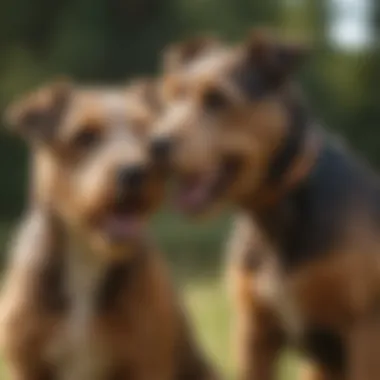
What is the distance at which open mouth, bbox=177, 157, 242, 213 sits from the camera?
327 cm

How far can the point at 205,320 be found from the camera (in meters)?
5.18

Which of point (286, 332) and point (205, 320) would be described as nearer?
point (286, 332)

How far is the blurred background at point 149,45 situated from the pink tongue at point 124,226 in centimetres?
502

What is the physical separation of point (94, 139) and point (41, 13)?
20.0 feet

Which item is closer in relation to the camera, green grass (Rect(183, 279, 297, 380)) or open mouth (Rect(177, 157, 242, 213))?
open mouth (Rect(177, 157, 242, 213))

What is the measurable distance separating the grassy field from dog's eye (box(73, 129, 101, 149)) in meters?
1.13

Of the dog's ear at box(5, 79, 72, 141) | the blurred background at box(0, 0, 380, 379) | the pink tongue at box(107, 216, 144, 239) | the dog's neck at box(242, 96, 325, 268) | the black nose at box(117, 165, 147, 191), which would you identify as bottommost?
the pink tongue at box(107, 216, 144, 239)

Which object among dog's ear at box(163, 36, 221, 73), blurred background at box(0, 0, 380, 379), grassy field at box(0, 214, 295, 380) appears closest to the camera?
dog's ear at box(163, 36, 221, 73)

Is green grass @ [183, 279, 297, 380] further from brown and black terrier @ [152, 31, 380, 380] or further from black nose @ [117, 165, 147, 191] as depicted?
black nose @ [117, 165, 147, 191]

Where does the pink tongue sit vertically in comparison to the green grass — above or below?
below

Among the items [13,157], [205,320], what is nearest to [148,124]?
[205,320]

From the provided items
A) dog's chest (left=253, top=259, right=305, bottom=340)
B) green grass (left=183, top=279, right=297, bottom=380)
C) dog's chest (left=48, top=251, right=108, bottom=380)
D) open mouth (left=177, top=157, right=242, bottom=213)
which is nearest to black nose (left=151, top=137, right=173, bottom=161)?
open mouth (left=177, top=157, right=242, bottom=213)

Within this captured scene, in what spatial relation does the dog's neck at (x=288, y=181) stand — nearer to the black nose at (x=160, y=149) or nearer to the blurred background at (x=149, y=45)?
the black nose at (x=160, y=149)

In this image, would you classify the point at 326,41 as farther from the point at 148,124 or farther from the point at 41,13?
the point at 148,124
